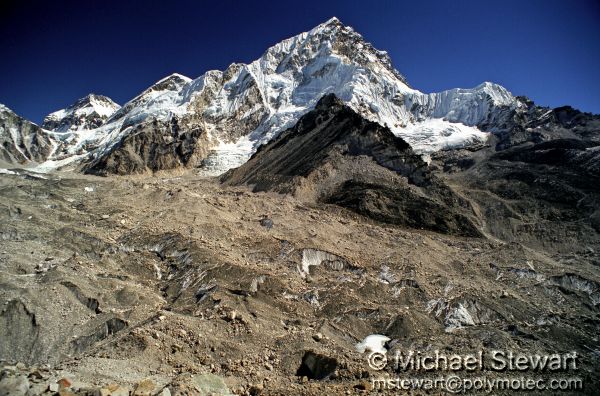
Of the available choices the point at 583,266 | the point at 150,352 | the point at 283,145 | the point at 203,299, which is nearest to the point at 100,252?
the point at 203,299

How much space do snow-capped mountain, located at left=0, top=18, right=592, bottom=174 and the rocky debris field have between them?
249 feet

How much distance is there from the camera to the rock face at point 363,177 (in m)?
36.7

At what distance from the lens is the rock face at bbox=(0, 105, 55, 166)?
134m

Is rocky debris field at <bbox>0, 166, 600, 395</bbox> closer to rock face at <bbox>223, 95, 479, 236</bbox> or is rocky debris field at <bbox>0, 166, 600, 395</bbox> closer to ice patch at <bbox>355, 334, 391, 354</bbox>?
ice patch at <bbox>355, 334, 391, 354</bbox>

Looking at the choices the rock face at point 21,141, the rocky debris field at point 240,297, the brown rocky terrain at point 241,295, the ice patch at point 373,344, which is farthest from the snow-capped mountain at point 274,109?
the ice patch at point 373,344

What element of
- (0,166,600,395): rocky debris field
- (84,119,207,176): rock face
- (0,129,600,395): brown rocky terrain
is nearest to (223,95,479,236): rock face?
(0,129,600,395): brown rocky terrain

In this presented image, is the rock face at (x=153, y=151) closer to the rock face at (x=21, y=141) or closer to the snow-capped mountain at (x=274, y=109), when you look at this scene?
the snow-capped mountain at (x=274, y=109)

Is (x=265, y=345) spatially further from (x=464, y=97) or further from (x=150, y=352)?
(x=464, y=97)

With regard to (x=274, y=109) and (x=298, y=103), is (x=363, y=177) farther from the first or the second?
(x=298, y=103)

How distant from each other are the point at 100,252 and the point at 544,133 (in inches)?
4150

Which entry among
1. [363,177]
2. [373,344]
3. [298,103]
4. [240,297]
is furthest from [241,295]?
[298,103]

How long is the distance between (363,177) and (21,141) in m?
141

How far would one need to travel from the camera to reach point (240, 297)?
54.2 feet

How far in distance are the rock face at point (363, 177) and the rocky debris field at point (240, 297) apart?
414cm
